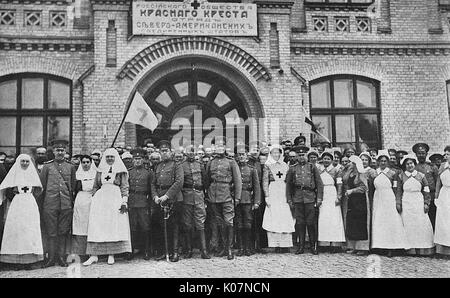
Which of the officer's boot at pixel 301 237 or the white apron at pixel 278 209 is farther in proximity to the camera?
the white apron at pixel 278 209

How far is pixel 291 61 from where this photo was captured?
1062 centimetres

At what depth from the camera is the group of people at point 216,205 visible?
6961 millimetres

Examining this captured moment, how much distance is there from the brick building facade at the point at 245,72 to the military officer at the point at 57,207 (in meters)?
2.37

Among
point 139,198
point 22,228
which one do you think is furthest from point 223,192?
point 22,228

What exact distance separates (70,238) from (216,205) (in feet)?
7.56

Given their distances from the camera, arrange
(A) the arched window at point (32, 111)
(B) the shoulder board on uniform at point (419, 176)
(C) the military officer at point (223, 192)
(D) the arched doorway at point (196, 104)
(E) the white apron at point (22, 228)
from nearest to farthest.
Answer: (E) the white apron at point (22, 228) < (C) the military officer at point (223, 192) < (B) the shoulder board on uniform at point (419, 176) < (A) the arched window at point (32, 111) < (D) the arched doorway at point (196, 104)

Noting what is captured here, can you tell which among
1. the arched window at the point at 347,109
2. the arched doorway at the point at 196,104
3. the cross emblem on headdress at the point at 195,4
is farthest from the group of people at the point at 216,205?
the cross emblem on headdress at the point at 195,4

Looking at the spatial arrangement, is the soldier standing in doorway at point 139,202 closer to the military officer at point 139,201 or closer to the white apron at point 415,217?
the military officer at point 139,201

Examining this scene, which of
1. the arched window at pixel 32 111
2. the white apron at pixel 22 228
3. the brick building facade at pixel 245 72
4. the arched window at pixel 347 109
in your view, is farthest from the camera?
the arched window at pixel 347 109

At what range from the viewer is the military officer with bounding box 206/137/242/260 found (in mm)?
7375

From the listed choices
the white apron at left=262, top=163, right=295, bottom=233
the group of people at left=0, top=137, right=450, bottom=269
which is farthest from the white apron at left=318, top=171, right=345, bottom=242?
the white apron at left=262, top=163, right=295, bottom=233
